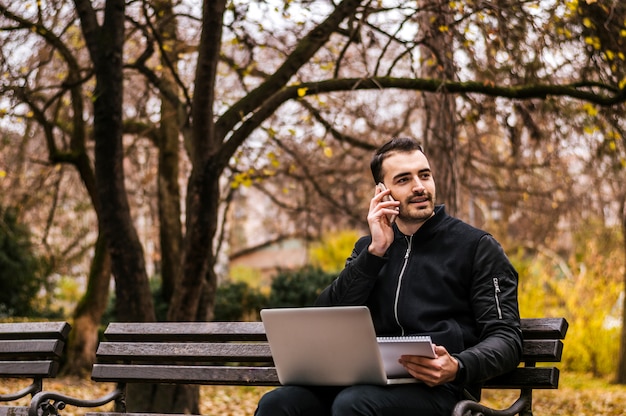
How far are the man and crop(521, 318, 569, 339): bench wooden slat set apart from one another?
245 millimetres

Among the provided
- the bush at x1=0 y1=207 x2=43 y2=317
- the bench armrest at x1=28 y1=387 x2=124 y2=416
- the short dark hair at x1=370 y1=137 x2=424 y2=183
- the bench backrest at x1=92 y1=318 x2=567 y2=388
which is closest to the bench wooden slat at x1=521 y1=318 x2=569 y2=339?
the short dark hair at x1=370 y1=137 x2=424 y2=183

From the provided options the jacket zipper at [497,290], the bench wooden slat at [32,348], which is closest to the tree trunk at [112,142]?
the bench wooden slat at [32,348]

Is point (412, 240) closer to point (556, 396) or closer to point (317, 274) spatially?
point (556, 396)

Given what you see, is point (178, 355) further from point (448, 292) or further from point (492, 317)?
point (492, 317)

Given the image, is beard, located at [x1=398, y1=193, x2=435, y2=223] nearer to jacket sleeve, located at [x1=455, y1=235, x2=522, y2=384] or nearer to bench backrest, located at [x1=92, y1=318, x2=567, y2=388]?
jacket sleeve, located at [x1=455, y1=235, x2=522, y2=384]

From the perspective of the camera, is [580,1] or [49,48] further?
[49,48]

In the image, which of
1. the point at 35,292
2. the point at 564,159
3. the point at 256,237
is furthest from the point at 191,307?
the point at 256,237

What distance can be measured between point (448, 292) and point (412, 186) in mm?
476

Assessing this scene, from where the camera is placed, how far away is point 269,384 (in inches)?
168

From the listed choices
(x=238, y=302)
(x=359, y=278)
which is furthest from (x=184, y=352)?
(x=238, y=302)

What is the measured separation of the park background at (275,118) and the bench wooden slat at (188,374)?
2.81 meters

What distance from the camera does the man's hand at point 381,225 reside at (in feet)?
12.3

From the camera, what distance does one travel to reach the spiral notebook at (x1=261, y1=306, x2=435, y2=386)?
3225 millimetres

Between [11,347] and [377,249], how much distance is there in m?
2.35
